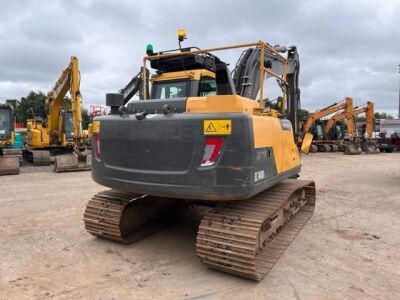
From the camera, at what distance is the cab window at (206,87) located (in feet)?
15.7

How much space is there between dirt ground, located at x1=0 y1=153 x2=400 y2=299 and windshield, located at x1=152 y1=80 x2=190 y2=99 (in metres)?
1.85

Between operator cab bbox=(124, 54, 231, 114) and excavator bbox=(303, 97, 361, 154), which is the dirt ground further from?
excavator bbox=(303, 97, 361, 154)

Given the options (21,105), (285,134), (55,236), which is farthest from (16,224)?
(21,105)

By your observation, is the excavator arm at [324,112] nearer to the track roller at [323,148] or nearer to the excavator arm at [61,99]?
the track roller at [323,148]

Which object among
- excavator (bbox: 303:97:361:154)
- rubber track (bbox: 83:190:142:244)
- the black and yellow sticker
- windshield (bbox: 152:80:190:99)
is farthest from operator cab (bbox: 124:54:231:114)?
excavator (bbox: 303:97:361:154)

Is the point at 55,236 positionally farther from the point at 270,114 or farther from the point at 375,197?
the point at 375,197

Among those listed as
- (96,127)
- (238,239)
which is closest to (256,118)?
(238,239)

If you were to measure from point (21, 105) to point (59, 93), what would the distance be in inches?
2028

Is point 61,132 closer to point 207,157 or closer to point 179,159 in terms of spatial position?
point 179,159

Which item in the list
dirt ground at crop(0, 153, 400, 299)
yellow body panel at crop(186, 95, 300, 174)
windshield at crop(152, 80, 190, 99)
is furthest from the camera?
windshield at crop(152, 80, 190, 99)

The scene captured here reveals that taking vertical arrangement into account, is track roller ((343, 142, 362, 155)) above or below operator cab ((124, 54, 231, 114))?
below

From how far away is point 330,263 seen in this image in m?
4.07

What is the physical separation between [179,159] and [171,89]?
166cm

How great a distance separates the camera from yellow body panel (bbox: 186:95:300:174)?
138 inches
